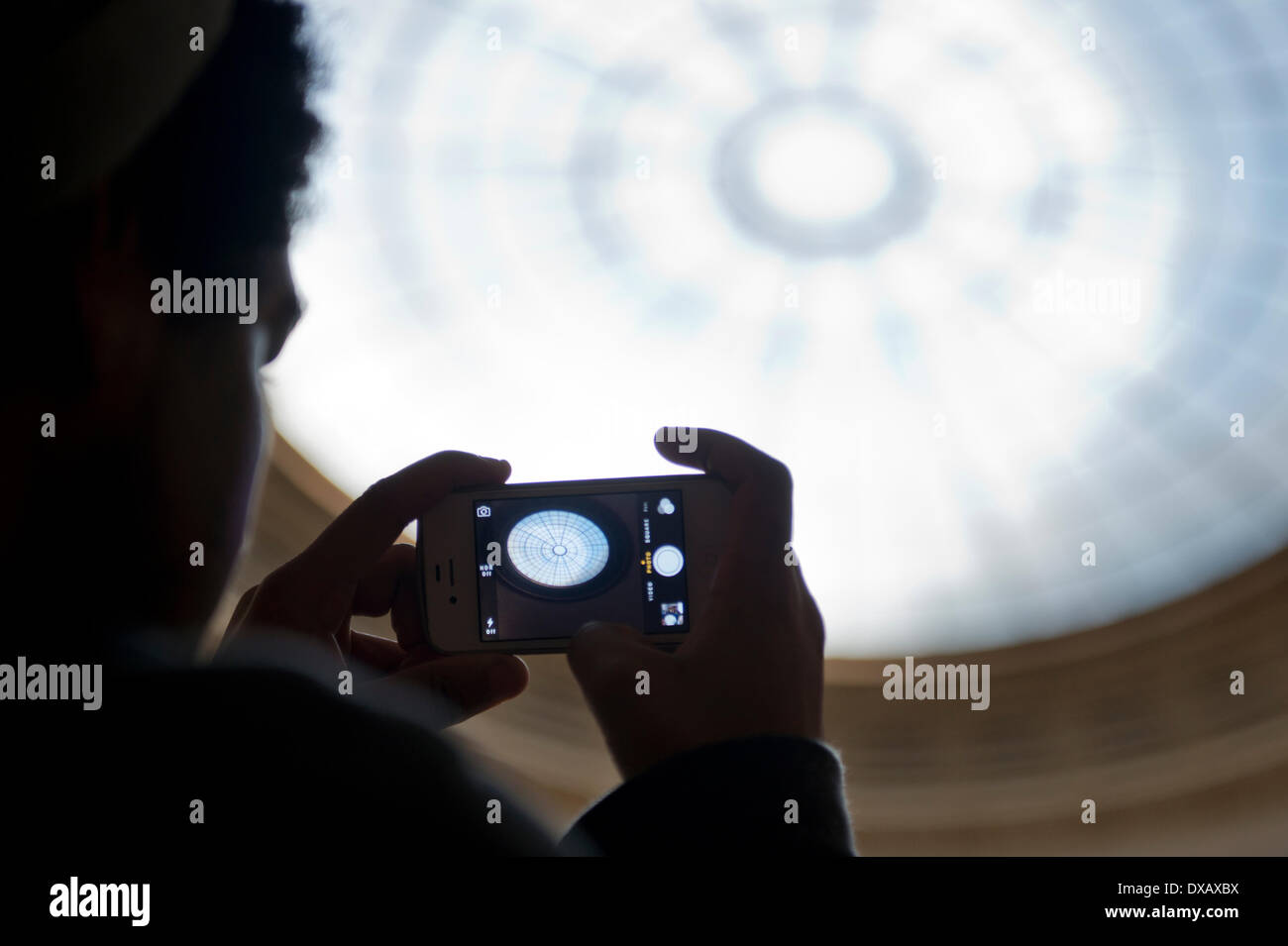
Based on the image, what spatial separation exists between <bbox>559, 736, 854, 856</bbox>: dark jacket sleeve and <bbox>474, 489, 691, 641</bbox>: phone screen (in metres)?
0.22

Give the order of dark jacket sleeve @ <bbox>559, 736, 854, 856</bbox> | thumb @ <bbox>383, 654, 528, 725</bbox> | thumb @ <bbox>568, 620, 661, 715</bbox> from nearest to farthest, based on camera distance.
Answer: dark jacket sleeve @ <bbox>559, 736, 854, 856</bbox> → thumb @ <bbox>568, 620, 661, 715</bbox> → thumb @ <bbox>383, 654, 528, 725</bbox>

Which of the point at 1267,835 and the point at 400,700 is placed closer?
the point at 400,700

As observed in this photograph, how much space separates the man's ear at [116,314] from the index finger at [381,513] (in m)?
0.15

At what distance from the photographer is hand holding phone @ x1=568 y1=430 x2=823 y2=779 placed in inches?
19.7

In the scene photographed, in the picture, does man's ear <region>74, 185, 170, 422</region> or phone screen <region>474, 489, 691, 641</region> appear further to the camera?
phone screen <region>474, 489, 691, 641</region>

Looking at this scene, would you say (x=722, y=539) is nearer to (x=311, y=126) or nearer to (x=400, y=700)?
(x=400, y=700)

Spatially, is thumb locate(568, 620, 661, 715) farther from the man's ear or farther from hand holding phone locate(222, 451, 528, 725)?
the man's ear

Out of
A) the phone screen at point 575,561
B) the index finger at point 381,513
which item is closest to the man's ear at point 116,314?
the index finger at point 381,513

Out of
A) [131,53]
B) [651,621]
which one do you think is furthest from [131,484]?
[651,621]

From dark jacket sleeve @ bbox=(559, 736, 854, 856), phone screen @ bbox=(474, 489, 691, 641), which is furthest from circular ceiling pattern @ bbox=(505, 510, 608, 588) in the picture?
dark jacket sleeve @ bbox=(559, 736, 854, 856)

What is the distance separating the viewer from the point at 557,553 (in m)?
0.66

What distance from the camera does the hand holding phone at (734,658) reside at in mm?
499

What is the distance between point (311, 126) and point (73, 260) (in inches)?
8.0
